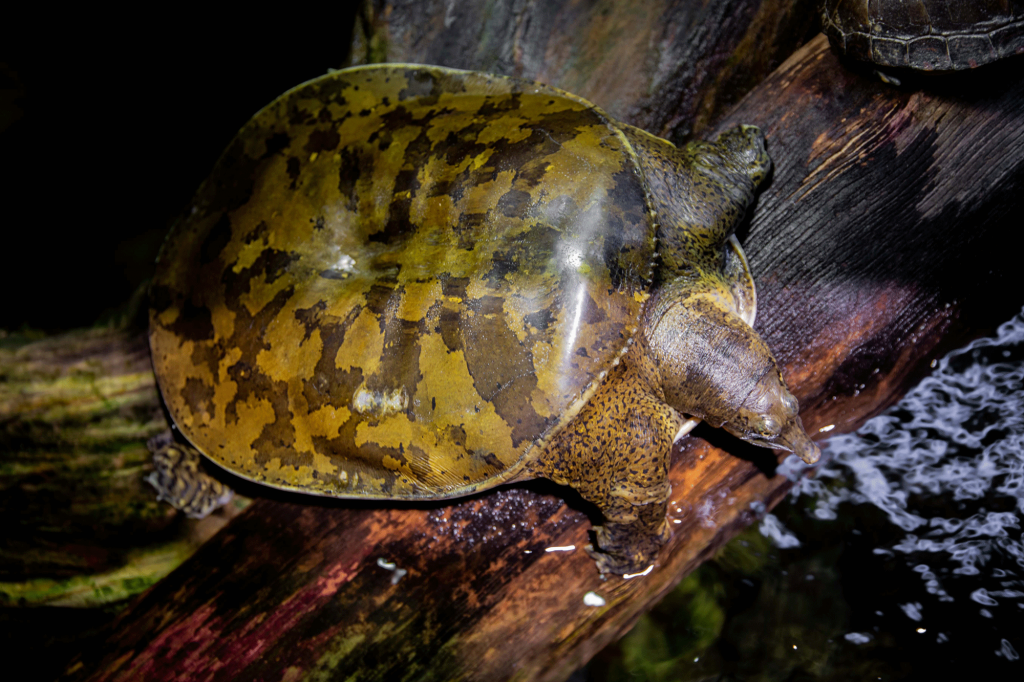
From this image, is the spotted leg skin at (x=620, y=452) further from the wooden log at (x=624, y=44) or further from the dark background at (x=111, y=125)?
the dark background at (x=111, y=125)

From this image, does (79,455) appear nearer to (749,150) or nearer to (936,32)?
(749,150)

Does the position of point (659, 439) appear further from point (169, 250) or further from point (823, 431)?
point (169, 250)

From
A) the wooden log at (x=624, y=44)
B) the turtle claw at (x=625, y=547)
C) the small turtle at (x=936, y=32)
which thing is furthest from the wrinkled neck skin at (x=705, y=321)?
the wooden log at (x=624, y=44)

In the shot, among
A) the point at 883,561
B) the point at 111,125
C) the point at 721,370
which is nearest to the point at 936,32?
the point at 721,370

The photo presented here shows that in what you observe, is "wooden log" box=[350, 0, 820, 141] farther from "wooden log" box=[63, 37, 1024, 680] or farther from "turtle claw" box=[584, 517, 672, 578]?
"turtle claw" box=[584, 517, 672, 578]

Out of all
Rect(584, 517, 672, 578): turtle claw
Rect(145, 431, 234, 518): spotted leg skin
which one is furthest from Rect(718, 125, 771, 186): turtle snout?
Rect(145, 431, 234, 518): spotted leg skin

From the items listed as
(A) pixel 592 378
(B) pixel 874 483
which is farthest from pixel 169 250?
(B) pixel 874 483
